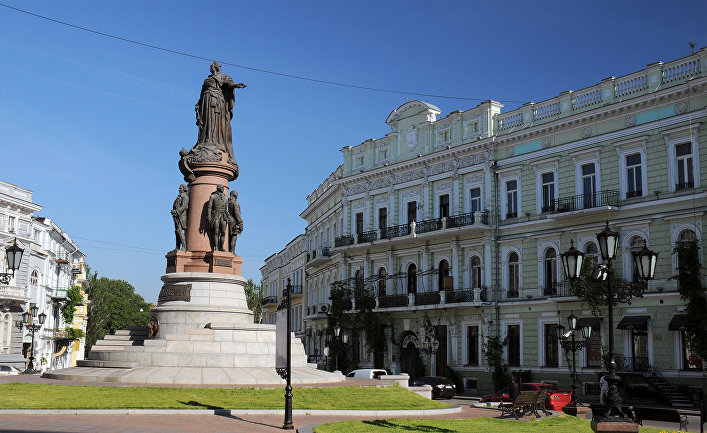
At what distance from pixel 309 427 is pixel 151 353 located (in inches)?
391

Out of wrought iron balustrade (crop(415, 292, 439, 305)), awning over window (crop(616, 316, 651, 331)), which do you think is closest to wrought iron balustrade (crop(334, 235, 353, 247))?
wrought iron balustrade (crop(415, 292, 439, 305))

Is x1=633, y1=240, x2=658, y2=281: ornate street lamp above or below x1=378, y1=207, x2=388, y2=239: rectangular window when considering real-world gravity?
below

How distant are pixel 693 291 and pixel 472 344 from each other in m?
15.2

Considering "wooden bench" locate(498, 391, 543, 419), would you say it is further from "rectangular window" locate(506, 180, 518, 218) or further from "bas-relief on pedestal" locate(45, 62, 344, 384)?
"rectangular window" locate(506, 180, 518, 218)

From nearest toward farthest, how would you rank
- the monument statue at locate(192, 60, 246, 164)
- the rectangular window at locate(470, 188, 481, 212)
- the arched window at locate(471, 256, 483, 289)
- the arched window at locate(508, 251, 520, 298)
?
the monument statue at locate(192, 60, 246, 164)
the arched window at locate(508, 251, 520, 298)
the arched window at locate(471, 256, 483, 289)
the rectangular window at locate(470, 188, 481, 212)

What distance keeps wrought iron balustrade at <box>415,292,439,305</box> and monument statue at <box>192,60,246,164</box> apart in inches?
859

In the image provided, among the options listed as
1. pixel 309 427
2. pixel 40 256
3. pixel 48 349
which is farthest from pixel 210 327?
pixel 48 349

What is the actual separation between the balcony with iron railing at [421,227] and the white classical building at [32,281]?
2177 cm

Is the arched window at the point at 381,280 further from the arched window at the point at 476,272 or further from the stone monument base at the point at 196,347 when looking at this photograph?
the stone monument base at the point at 196,347

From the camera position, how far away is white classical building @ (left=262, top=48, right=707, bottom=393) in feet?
120

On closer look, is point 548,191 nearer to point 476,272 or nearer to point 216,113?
point 476,272

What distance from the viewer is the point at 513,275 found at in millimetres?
45188

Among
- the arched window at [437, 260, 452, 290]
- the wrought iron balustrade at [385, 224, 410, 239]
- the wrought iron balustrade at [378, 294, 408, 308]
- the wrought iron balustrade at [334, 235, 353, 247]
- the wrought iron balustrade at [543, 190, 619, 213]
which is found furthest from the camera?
the wrought iron balustrade at [334, 235, 353, 247]

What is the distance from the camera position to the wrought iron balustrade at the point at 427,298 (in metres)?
47.8
